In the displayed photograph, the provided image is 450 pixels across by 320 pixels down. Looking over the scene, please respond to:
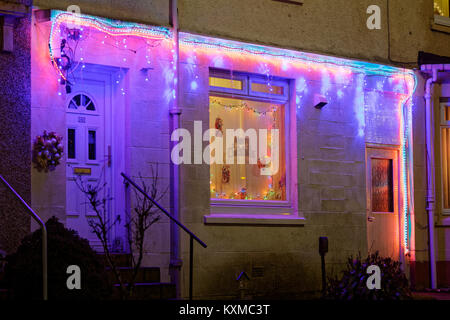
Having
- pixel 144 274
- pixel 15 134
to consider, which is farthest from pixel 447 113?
pixel 15 134

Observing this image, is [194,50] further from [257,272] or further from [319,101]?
[257,272]

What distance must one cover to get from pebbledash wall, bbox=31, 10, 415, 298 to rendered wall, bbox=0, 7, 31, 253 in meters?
0.13

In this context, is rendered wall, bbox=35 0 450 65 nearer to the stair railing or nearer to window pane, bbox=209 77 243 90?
window pane, bbox=209 77 243 90

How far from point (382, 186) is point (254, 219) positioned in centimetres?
319

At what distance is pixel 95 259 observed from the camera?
8.63 metres

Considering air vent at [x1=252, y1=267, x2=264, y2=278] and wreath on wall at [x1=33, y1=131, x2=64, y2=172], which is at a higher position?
wreath on wall at [x1=33, y1=131, x2=64, y2=172]

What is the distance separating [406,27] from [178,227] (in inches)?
239

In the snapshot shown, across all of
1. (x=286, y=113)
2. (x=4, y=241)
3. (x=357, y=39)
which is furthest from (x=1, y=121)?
(x=357, y=39)

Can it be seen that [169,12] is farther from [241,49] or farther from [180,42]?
[241,49]

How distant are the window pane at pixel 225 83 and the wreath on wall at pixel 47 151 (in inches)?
115

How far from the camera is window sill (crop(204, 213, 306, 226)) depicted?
36.8ft

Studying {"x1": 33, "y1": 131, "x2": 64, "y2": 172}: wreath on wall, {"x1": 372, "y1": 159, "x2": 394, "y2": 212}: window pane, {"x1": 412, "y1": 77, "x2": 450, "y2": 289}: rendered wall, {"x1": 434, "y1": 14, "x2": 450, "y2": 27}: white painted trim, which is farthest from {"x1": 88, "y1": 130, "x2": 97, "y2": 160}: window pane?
{"x1": 434, "y1": 14, "x2": 450, "y2": 27}: white painted trim

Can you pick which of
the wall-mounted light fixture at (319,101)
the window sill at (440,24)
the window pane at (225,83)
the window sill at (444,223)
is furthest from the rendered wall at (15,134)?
the window sill at (440,24)

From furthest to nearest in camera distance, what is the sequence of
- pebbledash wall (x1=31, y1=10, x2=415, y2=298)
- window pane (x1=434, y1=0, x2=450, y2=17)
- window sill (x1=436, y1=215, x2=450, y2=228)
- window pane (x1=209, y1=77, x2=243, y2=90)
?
window pane (x1=434, y1=0, x2=450, y2=17), window sill (x1=436, y1=215, x2=450, y2=228), window pane (x1=209, y1=77, x2=243, y2=90), pebbledash wall (x1=31, y1=10, x2=415, y2=298)
